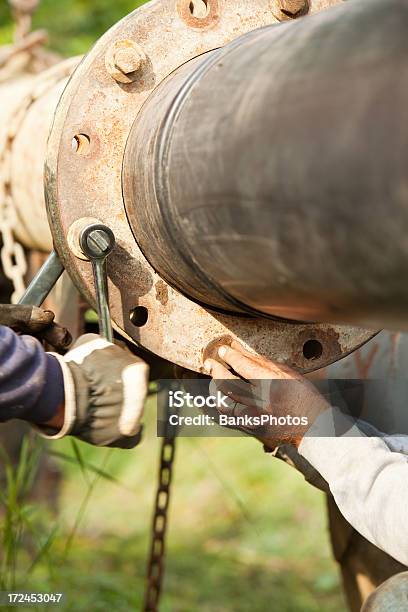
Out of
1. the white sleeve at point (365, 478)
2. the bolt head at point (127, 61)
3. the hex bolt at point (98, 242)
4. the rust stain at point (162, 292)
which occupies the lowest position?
the white sleeve at point (365, 478)

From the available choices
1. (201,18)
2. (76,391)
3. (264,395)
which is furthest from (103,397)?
(201,18)

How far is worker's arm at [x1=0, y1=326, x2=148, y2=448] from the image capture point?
1.48 meters

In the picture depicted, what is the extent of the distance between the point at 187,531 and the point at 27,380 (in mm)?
3712

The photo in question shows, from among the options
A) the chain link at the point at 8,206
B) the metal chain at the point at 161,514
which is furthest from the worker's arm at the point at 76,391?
the chain link at the point at 8,206

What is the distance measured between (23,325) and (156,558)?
110cm

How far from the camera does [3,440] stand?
371 centimetres

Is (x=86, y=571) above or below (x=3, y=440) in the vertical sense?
below

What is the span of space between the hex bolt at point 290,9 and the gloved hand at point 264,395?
22.6 inches

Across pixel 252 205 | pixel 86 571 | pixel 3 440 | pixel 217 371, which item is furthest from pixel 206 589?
pixel 252 205

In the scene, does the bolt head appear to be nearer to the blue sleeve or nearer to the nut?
the nut

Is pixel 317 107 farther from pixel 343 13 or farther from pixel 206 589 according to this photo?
pixel 206 589

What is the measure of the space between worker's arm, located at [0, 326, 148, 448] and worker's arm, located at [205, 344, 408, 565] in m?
0.20

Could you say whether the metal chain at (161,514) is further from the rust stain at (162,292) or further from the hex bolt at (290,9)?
the hex bolt at (290,9)

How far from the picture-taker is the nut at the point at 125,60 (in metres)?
1.68
